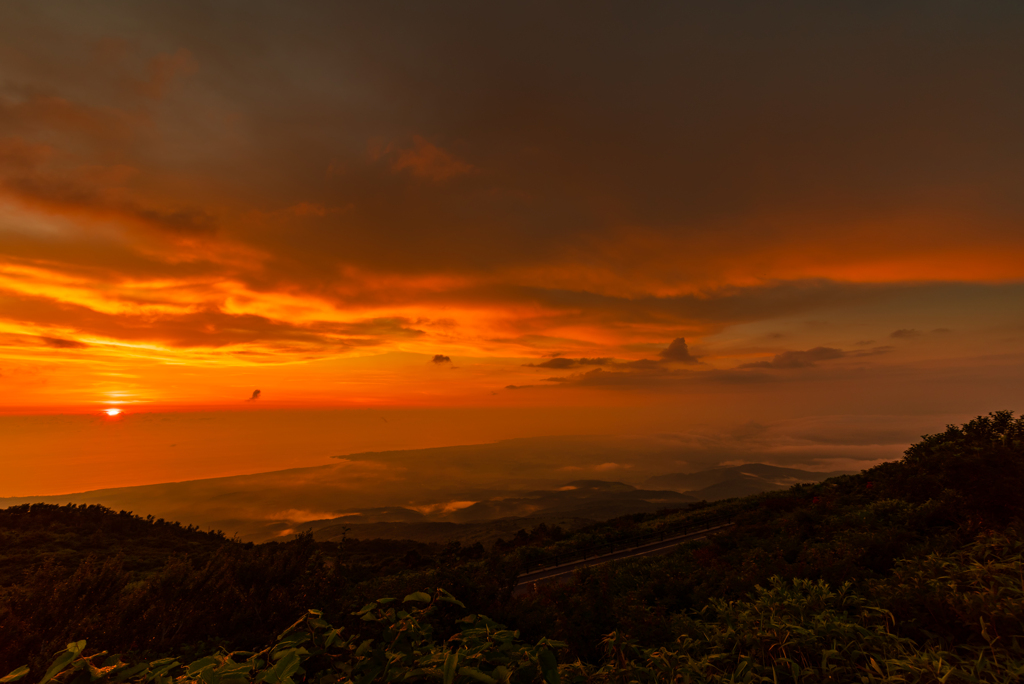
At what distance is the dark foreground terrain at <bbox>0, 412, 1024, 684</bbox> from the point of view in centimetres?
289

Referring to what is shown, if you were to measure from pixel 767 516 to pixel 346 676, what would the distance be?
24.7m

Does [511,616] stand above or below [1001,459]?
below

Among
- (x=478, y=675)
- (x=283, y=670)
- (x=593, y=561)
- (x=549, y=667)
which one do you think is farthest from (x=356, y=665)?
(x=593, y=561)

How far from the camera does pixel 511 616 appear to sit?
25.2ft

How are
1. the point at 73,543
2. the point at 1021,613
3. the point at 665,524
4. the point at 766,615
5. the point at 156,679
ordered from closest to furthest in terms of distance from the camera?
1. the point at 156,679
2. the point at 1021,613
3. the point at 766,615
4. the point at 73,543
5. the point at 665,524

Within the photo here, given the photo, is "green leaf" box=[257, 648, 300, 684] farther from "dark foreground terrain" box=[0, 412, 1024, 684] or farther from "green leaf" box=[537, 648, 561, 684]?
"green leaf" box=[537, 648, 561, 684]

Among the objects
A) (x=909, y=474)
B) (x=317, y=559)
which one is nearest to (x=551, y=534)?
(x=909, y=474)

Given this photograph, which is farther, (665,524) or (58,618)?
(665,524)

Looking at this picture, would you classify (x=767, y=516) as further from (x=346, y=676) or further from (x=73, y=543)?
(x=73, y=543)

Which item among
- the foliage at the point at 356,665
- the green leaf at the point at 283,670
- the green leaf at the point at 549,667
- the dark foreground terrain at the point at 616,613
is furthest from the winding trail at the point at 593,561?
the green leaf at the point at 283,670

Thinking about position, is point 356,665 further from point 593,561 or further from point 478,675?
point 593,561

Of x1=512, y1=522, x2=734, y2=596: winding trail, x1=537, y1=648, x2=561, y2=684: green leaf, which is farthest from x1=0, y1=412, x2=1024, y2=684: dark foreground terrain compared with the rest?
x1=512, y1=522, x2=734, y2=596: winding trail

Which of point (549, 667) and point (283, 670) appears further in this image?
point (549, 667)

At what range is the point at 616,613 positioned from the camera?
10.6 metres
